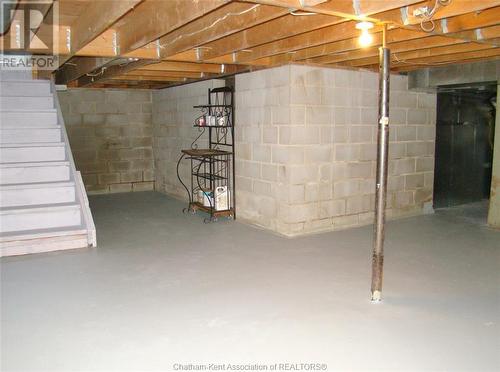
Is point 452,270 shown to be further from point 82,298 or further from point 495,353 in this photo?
point 82,298

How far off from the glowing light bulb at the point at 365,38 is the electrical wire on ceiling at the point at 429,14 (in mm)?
402

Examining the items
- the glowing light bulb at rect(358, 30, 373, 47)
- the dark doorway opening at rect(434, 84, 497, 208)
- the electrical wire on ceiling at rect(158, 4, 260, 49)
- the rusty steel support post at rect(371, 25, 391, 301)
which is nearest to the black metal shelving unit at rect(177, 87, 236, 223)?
the electrical wire on ceiling at rect(158, 4, 260, 49)

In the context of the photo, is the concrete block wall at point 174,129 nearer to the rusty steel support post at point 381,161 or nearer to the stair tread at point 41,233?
the stair tread at point 41,233

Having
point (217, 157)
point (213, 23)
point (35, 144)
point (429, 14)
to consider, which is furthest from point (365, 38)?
point (35, 144)

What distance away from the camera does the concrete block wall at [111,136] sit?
26.2 ft

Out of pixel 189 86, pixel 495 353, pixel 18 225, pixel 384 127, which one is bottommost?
pixel 495 353

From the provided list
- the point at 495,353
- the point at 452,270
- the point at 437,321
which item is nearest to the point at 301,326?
the point at 437,321

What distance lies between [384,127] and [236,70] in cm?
290

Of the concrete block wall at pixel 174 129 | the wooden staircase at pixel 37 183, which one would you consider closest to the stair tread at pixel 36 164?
the wooden staircase at pixel 37 183

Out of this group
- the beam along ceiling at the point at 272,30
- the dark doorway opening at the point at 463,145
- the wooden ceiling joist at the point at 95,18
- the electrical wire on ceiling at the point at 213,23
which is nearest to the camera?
the wooden ceiling joist at the point at 95,18

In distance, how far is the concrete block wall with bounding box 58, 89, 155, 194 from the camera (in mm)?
7996

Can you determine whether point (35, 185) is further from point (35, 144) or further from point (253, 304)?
point (253, 304)

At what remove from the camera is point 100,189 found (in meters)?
8.25

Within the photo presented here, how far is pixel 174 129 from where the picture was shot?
7840mm
